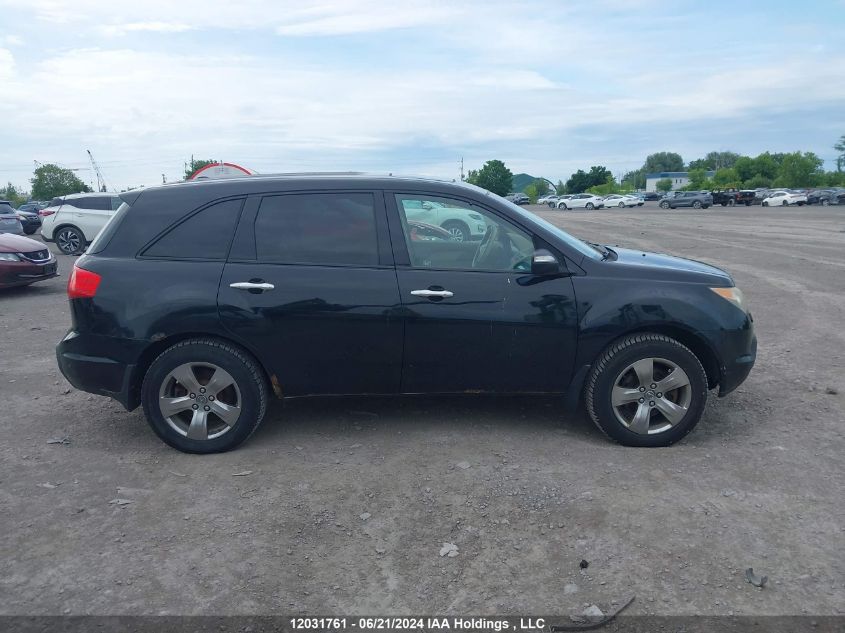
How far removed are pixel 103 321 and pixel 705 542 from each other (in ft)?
12.4

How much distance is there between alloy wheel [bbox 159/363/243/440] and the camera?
4508mm

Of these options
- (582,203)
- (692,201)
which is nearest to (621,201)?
(582,203)

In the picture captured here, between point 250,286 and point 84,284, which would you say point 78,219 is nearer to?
point 84,284

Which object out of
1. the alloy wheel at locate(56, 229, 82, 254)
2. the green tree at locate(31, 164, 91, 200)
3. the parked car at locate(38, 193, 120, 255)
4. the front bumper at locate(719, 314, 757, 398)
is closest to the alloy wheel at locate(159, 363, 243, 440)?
the front bumper at locate(719, 314, 757, 398)

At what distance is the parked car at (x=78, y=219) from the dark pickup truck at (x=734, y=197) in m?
58.6

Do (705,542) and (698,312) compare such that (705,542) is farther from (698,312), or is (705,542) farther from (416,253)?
(416,253)

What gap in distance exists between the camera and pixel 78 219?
62.3 feet

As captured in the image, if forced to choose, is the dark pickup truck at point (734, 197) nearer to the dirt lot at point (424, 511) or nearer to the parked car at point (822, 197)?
the parked car at point (822, 197)

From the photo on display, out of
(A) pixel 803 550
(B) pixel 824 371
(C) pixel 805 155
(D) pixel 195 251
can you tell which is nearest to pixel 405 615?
(A) pixel 803 550

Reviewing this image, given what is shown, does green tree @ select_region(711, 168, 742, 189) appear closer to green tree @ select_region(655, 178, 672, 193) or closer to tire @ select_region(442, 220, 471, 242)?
green tree @ select_region(655, 178, 672, 193)

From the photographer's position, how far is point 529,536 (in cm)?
350

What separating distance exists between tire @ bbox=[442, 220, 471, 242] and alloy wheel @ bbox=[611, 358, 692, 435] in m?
1.36

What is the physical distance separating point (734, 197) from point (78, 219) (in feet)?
196

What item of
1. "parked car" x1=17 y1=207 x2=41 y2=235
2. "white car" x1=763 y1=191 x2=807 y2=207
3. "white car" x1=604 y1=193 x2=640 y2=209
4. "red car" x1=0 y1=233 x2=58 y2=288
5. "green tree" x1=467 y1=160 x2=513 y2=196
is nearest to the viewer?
"red car" x1=0 y1=233 x2=58 y2=288
